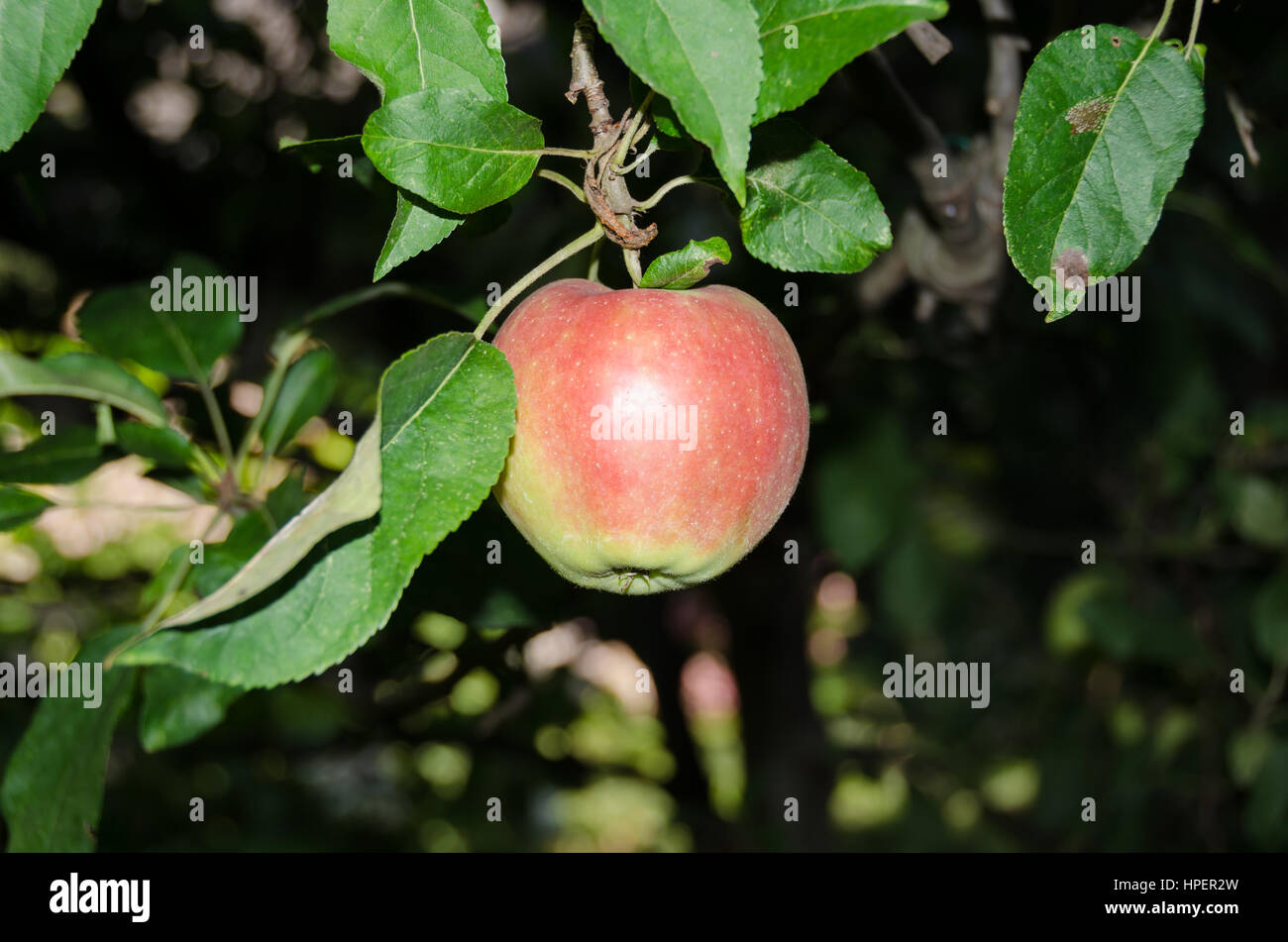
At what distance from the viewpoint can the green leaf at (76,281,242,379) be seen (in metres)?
0.98

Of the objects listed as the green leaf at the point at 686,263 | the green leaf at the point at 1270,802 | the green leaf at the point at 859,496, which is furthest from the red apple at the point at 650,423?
the green leaf at the point at 1270,802

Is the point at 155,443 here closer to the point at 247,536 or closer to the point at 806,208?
the point at 247,536

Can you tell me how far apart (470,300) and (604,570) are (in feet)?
1.11

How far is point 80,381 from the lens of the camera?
2.91 feet

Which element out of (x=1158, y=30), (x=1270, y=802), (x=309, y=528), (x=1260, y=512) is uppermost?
(x=1158, y=30)

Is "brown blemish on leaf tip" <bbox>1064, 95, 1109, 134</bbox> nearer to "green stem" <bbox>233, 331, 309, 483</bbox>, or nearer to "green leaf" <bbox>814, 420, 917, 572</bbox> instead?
"green stem" <bbox>233, 331, 309, 483</bbox>

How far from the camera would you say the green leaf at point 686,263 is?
537mm

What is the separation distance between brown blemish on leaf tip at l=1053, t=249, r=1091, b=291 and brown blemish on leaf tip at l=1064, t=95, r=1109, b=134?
0.21ft

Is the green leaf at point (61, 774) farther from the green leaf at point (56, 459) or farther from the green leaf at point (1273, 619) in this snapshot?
the green leaf at point (1273, 619)

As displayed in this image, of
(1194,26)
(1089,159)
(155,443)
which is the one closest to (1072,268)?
(1089,159)

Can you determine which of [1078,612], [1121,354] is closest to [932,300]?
[1078,612]

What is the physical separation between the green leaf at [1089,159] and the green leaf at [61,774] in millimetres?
761

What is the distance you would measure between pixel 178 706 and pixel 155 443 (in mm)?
249

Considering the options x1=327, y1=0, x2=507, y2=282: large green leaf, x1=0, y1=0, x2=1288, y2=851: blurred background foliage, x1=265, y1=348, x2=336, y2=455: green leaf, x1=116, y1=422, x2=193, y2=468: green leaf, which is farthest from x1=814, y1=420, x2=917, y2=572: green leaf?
x1=327, y1=0, x2=507, y2=282: large green leaf
